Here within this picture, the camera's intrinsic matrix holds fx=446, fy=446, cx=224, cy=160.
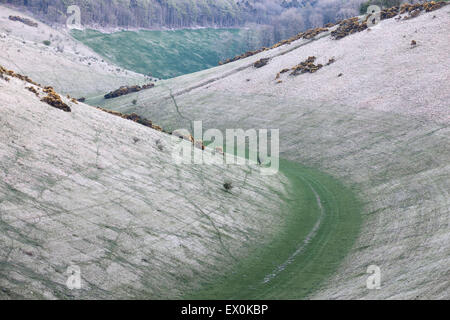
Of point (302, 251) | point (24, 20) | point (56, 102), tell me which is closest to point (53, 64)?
point (24, 20)

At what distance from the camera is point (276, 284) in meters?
23.7

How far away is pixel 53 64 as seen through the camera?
11412 centimetres

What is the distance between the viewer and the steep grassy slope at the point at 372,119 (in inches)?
956

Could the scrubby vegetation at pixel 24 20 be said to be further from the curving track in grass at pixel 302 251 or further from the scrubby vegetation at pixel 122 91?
the curving track in grass at pixel 302 251

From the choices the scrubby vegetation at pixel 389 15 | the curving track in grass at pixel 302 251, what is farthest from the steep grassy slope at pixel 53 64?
the curving track in grass at pixel 302 251

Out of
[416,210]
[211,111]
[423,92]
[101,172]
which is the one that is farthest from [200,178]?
[211,111]

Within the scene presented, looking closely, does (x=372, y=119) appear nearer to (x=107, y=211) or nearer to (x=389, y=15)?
(x=107, y=211)

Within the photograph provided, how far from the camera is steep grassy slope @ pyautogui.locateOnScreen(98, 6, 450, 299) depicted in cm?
2428

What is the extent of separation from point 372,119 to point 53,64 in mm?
88691

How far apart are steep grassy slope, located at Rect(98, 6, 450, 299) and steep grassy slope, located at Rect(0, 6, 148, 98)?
24036mm

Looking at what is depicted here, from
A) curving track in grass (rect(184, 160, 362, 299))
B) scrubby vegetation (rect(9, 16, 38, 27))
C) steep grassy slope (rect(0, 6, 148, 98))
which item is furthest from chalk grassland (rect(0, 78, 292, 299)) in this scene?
scrubby vegetation (rect(9, 16, 38, 27))

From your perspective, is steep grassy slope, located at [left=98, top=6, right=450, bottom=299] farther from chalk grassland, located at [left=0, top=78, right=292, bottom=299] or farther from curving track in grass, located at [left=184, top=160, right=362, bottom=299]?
chalk grassland, located at [left=0, top=78, right=292, bottom=299]

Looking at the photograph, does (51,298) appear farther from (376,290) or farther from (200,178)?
(200,178)

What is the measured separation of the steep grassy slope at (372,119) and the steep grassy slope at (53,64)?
24.0m
